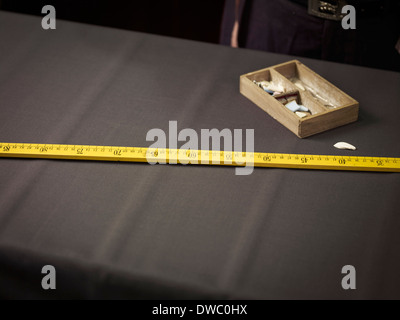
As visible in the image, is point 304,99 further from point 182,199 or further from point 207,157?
point 182,199

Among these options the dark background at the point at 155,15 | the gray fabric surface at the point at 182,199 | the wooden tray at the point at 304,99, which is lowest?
the gray fabric surface at the point at 182,199

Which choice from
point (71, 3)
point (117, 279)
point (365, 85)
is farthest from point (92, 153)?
point (71, 3)

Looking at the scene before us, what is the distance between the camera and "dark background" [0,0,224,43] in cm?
324

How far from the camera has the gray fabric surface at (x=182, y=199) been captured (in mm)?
1084

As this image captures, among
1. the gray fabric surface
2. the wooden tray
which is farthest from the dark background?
the wooden tray

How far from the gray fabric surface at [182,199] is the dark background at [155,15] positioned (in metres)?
1.62

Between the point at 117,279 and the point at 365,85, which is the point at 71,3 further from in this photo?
the point at 117,279

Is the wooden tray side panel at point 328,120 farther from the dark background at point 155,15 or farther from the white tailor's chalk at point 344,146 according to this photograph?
the dark background at point 155,15

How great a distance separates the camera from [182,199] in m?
1.24

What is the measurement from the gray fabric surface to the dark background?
1.62 meters

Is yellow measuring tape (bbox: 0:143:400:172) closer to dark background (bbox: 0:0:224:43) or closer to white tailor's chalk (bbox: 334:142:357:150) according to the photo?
white tailor's chalk (bbox: 334:142:357:150)

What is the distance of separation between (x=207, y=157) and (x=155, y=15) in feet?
7.02

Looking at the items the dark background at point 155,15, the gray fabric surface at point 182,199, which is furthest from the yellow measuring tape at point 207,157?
the dark background at point 155,15

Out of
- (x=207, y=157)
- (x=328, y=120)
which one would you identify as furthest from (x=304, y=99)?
(x=207, y=157)
